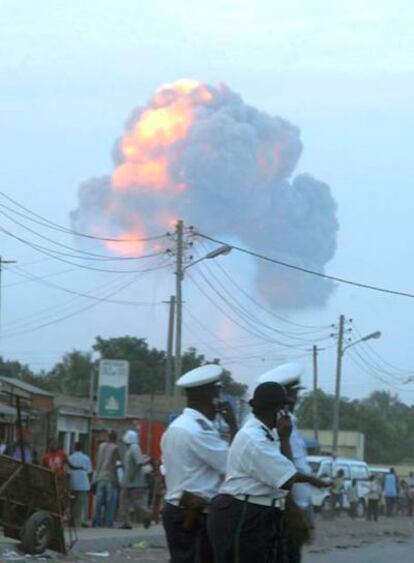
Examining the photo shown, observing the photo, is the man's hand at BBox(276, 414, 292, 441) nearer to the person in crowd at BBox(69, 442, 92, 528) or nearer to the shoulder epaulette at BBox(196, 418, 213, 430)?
the shoulder epaulette at BBox(196, 418, 213, 430)

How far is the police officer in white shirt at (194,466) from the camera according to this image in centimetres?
698

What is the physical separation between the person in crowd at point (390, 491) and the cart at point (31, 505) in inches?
1114

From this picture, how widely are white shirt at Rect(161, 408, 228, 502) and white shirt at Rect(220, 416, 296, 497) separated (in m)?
0.28

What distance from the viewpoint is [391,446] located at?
104 m

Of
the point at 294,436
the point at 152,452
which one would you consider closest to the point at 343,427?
the point at 152,452

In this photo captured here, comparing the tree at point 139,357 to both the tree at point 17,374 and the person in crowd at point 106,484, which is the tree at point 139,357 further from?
the person in crowd at point 106,484

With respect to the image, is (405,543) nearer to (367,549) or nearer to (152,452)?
(367,549)

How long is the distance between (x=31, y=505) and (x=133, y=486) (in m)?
6.02

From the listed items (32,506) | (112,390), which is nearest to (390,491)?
(112,390)

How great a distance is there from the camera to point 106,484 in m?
21.2

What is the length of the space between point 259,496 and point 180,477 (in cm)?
59

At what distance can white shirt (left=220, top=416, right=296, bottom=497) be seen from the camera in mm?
6516

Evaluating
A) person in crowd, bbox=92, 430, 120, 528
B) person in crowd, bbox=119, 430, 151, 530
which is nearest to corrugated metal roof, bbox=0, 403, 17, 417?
person in crowd, bbox=92, 430, 120, 528

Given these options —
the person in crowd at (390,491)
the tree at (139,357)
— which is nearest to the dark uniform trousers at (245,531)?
the person in crowd at (390,491)
